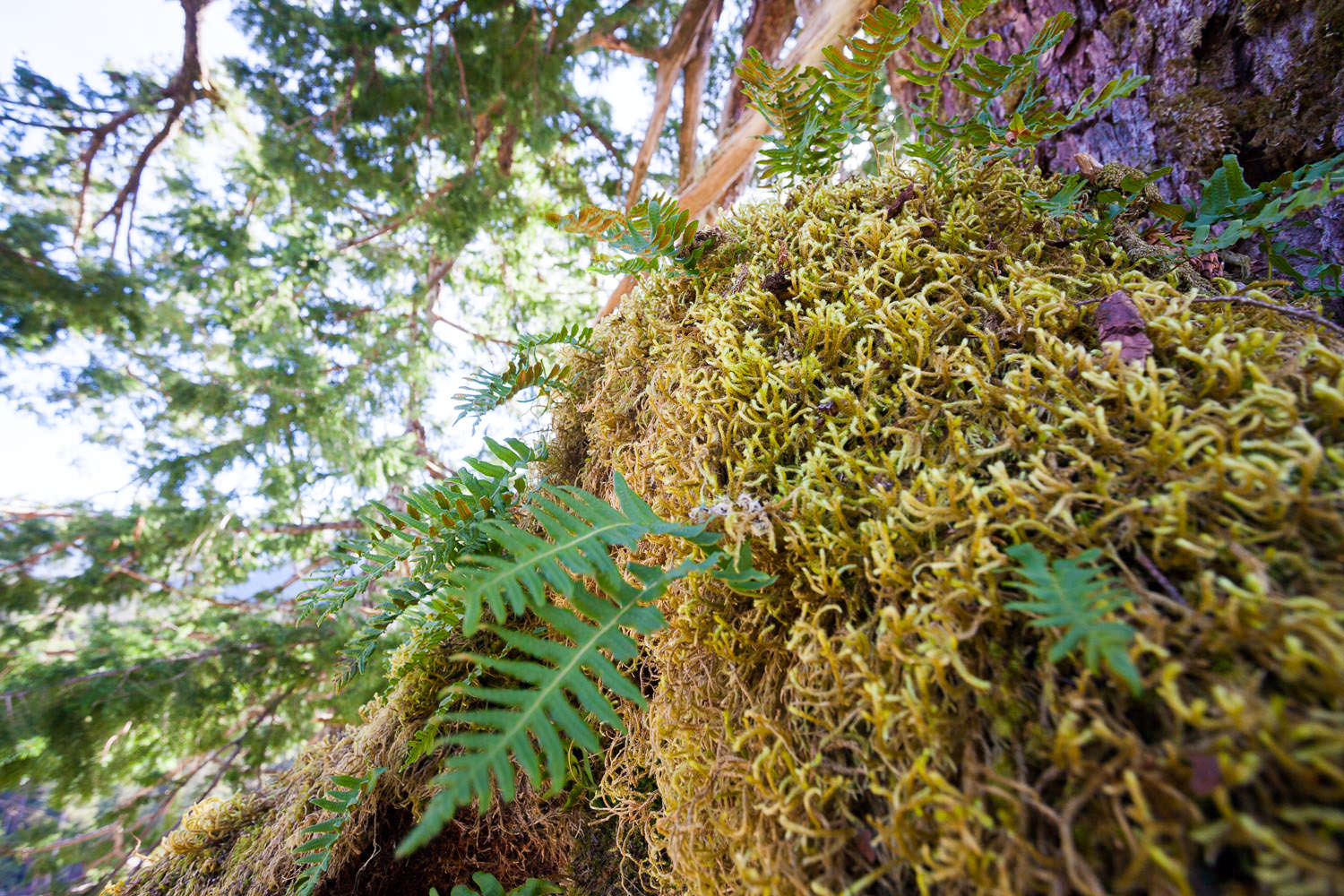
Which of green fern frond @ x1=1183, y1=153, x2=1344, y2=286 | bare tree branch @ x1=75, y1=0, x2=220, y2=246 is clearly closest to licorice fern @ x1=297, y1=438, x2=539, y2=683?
green fern frond @ x1=1183, y1=153, x2=1344, y2=286

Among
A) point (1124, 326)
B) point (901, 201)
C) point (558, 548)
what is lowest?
point (1124, 326)

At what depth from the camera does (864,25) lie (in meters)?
1.26

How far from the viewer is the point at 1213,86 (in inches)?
59.8

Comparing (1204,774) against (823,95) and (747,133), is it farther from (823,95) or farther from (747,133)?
(747,133)

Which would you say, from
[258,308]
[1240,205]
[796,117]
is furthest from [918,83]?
[258,308]

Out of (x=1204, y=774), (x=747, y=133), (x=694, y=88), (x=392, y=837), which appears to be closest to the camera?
(x=1204, y=774)

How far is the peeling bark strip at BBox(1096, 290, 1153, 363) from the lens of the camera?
2.77ft

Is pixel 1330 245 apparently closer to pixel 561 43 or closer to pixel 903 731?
pixel 903 731

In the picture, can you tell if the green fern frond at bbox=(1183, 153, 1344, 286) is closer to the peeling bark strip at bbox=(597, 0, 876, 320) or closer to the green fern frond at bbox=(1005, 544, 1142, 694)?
the green fern frond at bbox=(1005, 544, 1142, 694)

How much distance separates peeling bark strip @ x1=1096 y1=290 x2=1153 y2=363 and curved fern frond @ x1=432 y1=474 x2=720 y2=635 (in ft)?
2.38

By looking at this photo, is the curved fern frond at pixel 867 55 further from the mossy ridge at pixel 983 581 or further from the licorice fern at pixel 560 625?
the licorice fern at pixel 560 625

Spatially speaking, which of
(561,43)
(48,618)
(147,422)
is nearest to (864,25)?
(561,43)

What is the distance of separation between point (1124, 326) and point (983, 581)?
53 centimetres

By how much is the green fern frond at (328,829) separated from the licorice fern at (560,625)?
725 mm
